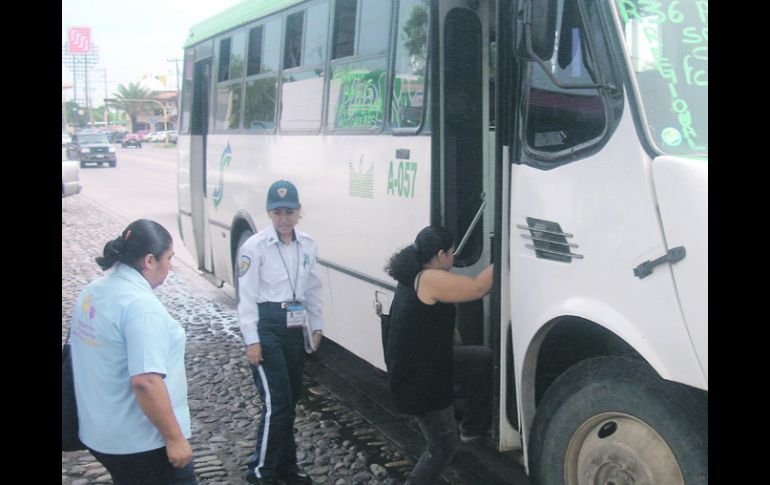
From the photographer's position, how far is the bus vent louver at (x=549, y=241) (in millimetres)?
3525

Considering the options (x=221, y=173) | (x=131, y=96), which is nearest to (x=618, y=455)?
(x=221, y=173)

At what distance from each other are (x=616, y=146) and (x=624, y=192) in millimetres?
192

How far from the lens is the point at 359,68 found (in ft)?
19.0

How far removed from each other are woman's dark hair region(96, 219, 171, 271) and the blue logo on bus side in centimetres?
534

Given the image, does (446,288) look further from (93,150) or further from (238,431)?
(93,150)

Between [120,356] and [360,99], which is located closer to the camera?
[120,356]

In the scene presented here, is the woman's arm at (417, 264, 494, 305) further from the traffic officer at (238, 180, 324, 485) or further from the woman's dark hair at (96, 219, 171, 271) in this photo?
the woman's dark hair at (96, 219, 171, 271)

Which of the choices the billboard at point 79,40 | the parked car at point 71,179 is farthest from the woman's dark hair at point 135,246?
the billboard at point 79,40

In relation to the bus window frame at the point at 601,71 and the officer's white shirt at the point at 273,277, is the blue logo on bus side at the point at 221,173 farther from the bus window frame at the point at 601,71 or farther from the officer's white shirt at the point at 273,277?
the bus window frame at the point at 601,71

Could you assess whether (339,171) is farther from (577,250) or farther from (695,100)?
(695,100)

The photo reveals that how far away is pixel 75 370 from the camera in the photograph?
3.23 meters

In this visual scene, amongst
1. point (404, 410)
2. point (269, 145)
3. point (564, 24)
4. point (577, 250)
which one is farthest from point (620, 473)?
point (269, 145)

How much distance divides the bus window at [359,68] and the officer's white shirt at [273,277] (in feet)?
3.85

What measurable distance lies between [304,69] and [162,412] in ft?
13.6
